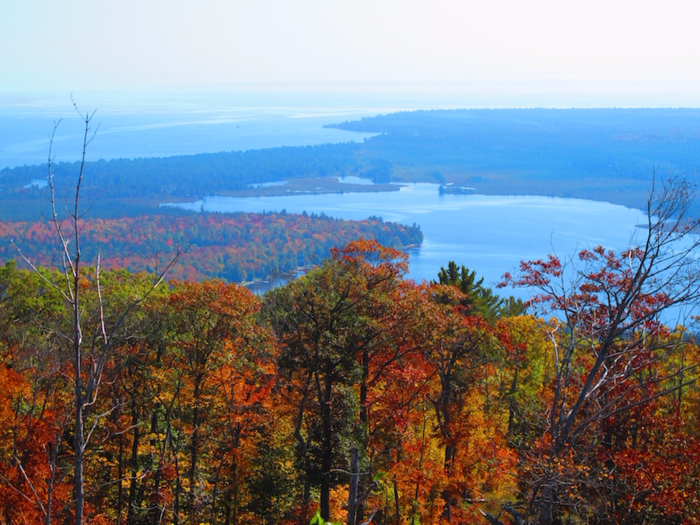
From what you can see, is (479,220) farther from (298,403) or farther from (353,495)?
(353,495)

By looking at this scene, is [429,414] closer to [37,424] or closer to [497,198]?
[37,424]

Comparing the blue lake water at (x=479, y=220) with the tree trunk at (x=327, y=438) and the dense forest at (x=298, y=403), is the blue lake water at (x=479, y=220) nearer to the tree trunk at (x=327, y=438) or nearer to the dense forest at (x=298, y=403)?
the dense forest at (x=298, y=403)

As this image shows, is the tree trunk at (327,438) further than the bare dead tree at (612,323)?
Yes

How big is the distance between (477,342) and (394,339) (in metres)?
2.85

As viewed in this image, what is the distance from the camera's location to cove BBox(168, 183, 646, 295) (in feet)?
317

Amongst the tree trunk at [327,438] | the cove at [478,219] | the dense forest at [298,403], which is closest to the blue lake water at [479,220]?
the cove at [478,219]

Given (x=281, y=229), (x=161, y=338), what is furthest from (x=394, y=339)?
(x=281, y=229)

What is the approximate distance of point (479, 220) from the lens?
14075cm

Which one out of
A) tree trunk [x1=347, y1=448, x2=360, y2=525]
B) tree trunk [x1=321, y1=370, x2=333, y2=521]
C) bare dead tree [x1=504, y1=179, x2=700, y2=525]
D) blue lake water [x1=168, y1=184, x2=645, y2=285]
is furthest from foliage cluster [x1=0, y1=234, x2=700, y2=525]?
blue lake water [x1=168, y1=184, x2=645, y2=285]

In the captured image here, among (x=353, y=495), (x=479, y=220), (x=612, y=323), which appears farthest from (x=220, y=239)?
(x=353, y=495)

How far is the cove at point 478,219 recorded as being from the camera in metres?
96.8

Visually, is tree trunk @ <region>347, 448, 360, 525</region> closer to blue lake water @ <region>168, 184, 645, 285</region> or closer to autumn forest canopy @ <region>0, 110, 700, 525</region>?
autumn forest canopy @ <region>0, 110, 700, 525</region>

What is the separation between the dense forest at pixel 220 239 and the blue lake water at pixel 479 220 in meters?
11.9

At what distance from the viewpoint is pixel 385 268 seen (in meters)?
16.7
